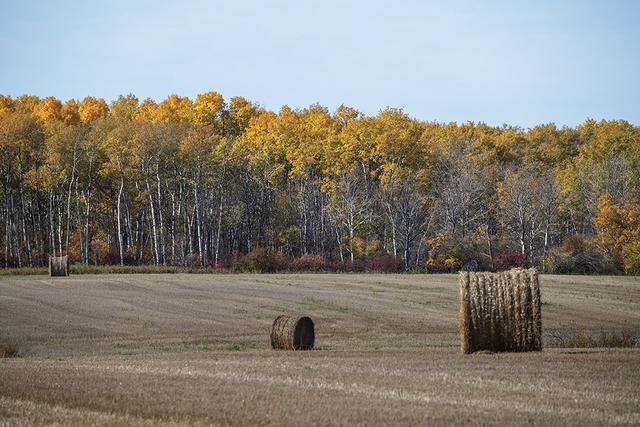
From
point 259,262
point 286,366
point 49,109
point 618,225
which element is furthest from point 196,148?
point 286,366

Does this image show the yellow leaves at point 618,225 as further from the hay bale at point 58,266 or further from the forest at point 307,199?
the hay bale at point 58,266

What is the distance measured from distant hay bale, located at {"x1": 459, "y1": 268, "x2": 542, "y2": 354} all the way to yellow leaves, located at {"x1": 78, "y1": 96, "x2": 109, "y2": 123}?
99.8m

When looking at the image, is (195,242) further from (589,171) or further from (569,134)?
(569,134)

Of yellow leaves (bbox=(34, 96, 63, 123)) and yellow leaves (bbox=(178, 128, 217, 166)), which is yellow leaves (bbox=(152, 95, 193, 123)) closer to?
yellow leaves (bbox=(34, 96, 63, 123))

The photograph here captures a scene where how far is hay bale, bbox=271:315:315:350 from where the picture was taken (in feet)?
87.6

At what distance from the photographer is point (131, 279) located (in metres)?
53.5

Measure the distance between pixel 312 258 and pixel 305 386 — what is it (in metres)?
55.0

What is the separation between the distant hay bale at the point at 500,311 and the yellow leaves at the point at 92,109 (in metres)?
99.8

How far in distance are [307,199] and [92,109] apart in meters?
46.4

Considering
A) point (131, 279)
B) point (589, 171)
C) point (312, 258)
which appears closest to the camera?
point (131, 279)

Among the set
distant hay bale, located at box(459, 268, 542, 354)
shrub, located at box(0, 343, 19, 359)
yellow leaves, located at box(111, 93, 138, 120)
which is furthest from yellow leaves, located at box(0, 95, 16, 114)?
distant hay bale, located at box(459, 268, 542, 354)

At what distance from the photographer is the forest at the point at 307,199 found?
75688 mm

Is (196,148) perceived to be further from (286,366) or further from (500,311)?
(286,366)

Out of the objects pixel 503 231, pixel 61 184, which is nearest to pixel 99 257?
pixel 61 184
